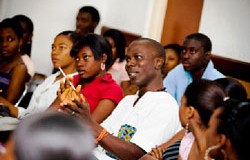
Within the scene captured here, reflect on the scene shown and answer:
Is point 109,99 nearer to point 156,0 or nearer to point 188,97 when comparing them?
point 188,97

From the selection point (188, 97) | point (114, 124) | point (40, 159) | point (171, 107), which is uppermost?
point (40, 159)

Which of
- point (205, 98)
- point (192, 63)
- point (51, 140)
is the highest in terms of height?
point (51, 140)

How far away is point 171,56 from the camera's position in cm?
371

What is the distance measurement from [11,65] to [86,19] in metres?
1.60

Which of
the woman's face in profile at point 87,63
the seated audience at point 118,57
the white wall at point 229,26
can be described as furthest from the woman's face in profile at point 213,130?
the seated audience at point 118,57

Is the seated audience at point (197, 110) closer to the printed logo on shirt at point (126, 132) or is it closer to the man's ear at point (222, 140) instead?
the man's ear at point (222, 140)

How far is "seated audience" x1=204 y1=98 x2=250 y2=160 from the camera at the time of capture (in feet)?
4.01

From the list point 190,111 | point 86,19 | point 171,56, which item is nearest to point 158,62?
point 190,111

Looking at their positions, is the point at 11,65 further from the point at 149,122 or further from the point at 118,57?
the point at 149,122

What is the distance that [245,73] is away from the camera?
323 cm

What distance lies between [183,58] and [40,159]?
250cm

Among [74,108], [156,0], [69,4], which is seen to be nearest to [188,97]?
[74,108]

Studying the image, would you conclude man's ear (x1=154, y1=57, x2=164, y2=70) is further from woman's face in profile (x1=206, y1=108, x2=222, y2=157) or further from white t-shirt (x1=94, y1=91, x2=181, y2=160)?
woman's face in profile (x1=206, y1=108, x2=222, y2=157)

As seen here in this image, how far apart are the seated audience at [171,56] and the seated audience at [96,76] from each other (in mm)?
1192
